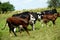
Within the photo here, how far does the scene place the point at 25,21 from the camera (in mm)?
18203

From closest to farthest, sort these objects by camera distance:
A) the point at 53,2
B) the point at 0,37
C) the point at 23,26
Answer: the point at 0,37
the point at 23,26
the point at 53,2

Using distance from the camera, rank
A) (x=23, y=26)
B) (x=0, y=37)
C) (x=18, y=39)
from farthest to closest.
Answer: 1. (x=23, y=26)
2. (x=18, y=39)
3. (x=0, y=37)

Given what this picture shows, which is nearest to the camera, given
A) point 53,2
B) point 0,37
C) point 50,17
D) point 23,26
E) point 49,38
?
point 0,37

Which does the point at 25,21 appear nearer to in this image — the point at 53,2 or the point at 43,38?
the point at 43,38

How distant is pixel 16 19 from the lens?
723 inches

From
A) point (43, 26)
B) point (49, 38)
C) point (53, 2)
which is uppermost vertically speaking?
point (49, 38)

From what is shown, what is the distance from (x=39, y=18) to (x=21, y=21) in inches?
247

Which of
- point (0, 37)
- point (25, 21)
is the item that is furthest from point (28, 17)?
point (0, 37)

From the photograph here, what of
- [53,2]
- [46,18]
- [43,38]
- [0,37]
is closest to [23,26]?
[43,38]

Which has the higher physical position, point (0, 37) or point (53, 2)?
point (0, 37)

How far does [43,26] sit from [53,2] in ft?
176

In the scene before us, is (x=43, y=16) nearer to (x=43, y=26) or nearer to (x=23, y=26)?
(x=43, y=26)

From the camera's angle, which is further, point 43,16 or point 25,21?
point 43,16

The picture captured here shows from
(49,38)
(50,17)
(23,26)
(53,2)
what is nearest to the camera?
(49,38)
